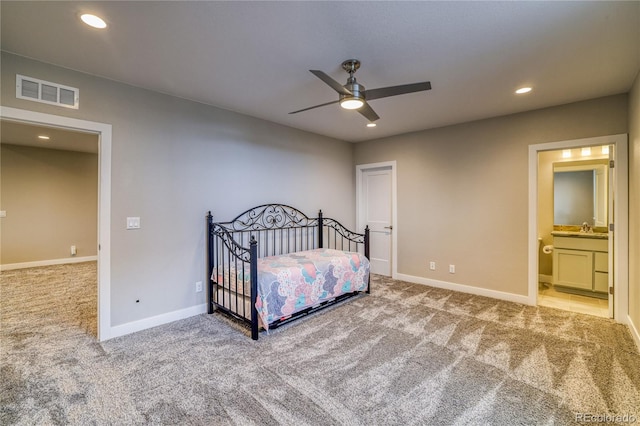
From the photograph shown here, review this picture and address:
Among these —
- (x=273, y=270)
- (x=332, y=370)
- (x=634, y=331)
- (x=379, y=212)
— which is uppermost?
(x=379, y=212)

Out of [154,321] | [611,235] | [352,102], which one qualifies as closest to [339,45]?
[352,102]

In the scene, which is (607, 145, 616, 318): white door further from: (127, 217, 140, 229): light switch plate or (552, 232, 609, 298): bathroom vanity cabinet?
(127, 217, 140, 229): light switch plate

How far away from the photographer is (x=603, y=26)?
199cm

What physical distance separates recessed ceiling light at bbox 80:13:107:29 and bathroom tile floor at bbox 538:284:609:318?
5.42 metres

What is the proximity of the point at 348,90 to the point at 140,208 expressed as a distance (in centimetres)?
244

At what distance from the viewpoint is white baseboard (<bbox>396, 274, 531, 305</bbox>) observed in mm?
Result: 3844

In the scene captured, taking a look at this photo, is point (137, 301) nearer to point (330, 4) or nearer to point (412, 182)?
point (330, 4)

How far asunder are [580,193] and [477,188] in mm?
1864

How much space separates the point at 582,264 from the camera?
165 inches

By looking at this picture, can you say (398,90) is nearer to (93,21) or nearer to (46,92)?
(93,21)

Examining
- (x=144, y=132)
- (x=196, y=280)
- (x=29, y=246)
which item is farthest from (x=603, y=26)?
(x=29, y=246)

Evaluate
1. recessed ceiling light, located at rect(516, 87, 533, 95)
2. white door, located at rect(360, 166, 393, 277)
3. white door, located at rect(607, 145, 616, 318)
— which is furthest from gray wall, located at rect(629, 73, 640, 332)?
white door, located at rect(360, 166, 393, 277)

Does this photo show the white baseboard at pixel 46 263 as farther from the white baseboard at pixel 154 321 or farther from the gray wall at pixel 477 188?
the gray wall at pixel 477 188

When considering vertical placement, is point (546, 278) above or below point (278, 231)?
below
